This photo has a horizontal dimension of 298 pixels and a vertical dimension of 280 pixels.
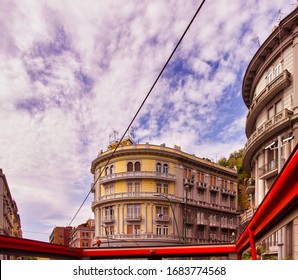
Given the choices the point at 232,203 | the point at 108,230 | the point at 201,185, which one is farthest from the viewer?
the point at 232,203

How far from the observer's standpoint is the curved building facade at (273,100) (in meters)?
22.3

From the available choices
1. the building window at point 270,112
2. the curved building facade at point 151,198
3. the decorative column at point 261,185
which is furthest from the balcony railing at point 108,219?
the building window at point 270,112

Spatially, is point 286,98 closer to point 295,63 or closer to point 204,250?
point 295,63

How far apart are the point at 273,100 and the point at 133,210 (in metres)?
26.6

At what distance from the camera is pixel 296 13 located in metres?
22.3

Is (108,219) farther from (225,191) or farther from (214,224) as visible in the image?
(225,191)

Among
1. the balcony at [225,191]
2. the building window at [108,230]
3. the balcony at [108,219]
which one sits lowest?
the building window at [108,230]

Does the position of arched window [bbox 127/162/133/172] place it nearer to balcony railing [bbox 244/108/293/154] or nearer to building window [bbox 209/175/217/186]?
building window [bbox 209/175/217/186]

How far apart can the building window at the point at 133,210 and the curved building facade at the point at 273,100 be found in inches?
801

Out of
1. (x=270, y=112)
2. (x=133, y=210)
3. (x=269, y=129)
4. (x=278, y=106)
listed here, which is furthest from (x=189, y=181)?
(x=269, y=129)

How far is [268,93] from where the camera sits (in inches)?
969

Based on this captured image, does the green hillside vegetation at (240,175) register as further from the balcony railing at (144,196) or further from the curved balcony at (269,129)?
the curved balcony at (269,129)
